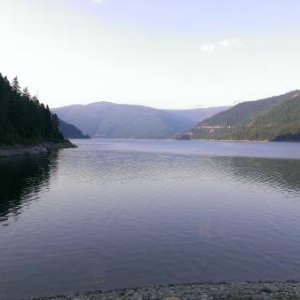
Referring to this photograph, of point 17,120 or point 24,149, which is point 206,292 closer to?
point 24,149

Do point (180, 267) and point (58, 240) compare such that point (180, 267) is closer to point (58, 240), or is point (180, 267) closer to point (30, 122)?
point (58, 240)

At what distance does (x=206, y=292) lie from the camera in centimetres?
A: 2752

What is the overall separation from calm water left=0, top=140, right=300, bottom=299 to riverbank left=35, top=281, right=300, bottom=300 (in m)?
2.29

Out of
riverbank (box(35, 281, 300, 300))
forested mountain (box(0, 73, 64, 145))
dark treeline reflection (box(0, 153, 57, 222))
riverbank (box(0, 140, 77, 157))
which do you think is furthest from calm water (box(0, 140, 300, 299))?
forested mountain (box(0, 73, 64, 145))

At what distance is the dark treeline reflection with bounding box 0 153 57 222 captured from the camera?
190 feet

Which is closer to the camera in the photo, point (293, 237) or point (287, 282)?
point (287, 282)

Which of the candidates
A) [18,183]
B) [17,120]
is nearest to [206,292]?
[18,183]

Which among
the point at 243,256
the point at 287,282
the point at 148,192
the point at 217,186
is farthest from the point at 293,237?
the point at 217,186

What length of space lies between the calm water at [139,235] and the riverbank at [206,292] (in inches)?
90.2

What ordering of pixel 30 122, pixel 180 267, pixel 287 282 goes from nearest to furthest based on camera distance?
pixel 287 282
pixel 180 267
pixel 30 122

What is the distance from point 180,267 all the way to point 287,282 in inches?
334

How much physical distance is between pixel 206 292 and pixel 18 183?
58985 mm

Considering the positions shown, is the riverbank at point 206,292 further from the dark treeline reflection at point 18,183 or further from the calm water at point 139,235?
the dark treeline reflection at point 18,183

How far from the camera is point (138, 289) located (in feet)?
96.0
